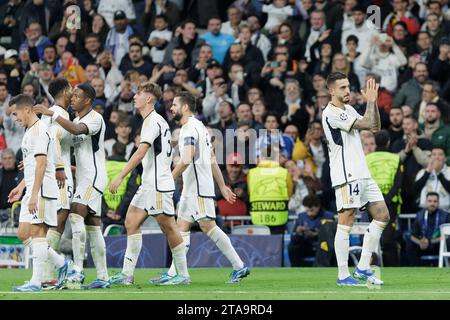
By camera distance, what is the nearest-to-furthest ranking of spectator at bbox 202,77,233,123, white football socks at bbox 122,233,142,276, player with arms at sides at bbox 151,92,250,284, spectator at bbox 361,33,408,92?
white football socks at bbox 122,233,142,276, player with arms at sides at bbox 151,92,250,284, spectator at bbox 361,33,408,92, spectator at bbox 202,77,233,123

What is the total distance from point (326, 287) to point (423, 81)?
914 cm

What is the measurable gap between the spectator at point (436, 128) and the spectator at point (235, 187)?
11.4ft

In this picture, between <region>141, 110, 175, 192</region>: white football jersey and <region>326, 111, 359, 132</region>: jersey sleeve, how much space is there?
2.10 m

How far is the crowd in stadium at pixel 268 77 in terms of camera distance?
21047 mm

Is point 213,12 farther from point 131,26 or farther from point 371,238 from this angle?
point 371,238

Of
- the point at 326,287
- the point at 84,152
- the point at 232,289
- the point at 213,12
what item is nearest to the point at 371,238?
the point at 326,287

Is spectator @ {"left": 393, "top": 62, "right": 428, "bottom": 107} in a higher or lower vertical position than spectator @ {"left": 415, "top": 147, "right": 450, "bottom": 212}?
higher

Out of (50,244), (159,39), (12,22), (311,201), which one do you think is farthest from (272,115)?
(12,22)

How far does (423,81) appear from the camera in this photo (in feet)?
75.4

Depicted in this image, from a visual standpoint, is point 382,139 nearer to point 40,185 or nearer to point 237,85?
point 237,85

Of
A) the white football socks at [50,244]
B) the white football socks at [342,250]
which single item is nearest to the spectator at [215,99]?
the white football socks at [50,244]

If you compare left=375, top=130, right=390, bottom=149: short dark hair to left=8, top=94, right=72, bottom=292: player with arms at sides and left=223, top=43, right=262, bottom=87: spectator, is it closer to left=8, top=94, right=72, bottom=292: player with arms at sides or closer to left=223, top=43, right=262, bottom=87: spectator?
left=223, top=43, right=262, bottom=87: spectator

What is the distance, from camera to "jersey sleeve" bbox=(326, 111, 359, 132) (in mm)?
14500

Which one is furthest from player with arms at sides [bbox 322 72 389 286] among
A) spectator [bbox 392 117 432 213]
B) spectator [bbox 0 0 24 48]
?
spectator [bbox 0 0 24 48]
